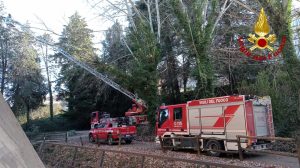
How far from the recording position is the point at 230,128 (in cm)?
1553

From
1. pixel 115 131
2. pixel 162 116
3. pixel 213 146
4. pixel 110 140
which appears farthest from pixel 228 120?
pixel 110 140

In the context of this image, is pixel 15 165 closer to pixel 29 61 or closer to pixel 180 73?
pixel 180 73

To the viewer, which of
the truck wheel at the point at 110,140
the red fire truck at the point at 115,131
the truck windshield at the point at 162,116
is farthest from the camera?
the truck wheel at the point at 110,140

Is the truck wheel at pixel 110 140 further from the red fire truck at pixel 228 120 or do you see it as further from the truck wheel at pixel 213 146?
the truck wheel at pixel 213 146

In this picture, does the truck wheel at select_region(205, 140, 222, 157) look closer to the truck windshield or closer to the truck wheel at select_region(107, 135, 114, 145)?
the truck windshield

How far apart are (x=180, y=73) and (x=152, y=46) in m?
5.36

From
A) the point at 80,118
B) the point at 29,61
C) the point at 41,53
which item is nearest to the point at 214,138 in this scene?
the point at 80,118

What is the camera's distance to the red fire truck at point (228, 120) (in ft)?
49.2

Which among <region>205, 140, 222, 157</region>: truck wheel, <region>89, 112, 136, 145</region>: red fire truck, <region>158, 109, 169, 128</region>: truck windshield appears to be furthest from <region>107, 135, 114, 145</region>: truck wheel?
<region>205, 140, 222, 157</region>: truck wheel

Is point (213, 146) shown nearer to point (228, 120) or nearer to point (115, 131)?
point (228, 120)

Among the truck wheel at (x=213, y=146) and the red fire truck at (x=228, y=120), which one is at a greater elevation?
the red fire truck at (x=228, y=120)

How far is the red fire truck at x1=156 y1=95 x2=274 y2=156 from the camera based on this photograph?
14984 millimetres

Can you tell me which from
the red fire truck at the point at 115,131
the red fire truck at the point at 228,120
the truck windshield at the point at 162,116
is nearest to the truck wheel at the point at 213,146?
the red fire truck at the point at 228,120

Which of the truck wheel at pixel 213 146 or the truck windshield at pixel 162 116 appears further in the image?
the truck windshield at pixel 162 116
